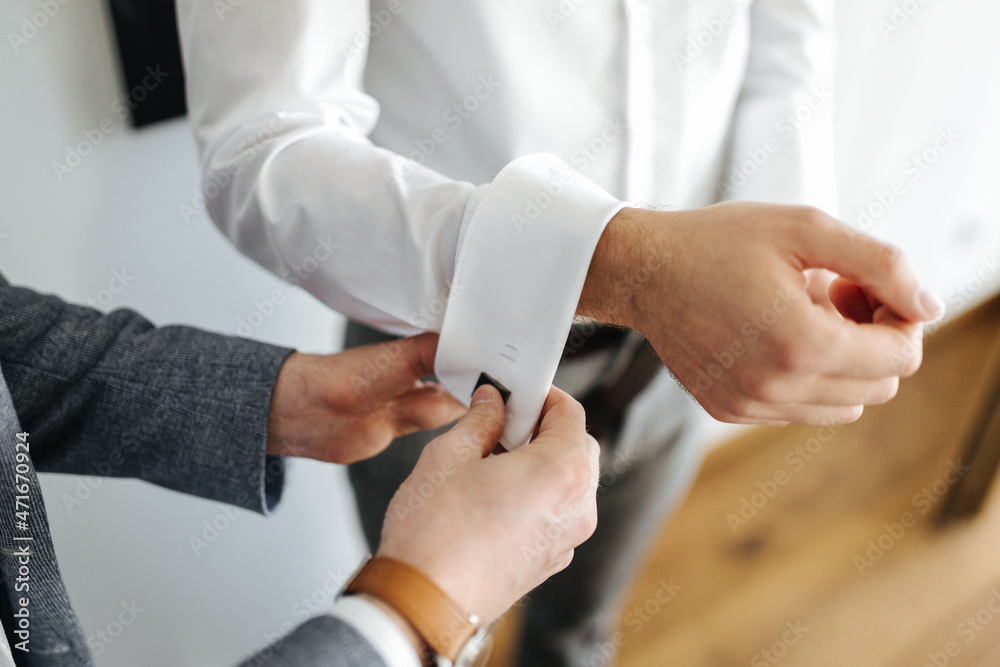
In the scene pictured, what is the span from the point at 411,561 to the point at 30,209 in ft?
1.88

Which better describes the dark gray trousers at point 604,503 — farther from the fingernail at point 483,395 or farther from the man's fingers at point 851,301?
the man's fingers at point 851,301

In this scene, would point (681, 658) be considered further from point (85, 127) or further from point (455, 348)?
point (85, 127)

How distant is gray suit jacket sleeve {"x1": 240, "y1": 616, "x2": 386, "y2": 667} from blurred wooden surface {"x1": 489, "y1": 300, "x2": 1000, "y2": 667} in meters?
1.01

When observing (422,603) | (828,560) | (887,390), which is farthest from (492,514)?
(828,560)

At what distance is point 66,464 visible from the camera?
1.99 feet

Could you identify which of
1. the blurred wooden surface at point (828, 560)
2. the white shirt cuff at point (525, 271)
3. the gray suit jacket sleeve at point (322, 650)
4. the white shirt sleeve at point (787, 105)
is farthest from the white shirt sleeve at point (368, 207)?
the blurred wooden surface at point (828, 560)

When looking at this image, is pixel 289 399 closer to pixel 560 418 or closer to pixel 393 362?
pixel 393 362

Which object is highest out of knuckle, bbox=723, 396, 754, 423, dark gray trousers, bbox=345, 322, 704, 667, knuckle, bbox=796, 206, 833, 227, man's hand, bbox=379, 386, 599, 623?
knuckle, bbox=796, 206, 833, 227

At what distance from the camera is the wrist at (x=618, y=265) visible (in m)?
0.48

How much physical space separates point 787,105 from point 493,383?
51cm

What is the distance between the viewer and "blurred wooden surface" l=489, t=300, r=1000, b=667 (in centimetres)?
131

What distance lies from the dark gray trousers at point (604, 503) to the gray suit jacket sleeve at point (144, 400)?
19cm

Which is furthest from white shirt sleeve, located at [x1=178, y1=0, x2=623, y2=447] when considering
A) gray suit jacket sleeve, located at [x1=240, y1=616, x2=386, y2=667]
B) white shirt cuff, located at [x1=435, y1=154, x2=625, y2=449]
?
gray suit jacket sleeve, located at [x1=240, y1=616, x2=386, y2=667]

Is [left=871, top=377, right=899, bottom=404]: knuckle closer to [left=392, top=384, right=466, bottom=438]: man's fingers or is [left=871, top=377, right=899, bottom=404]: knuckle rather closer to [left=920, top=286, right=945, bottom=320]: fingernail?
[left=920, top=286, right=945, bottom=320]: fingernail
